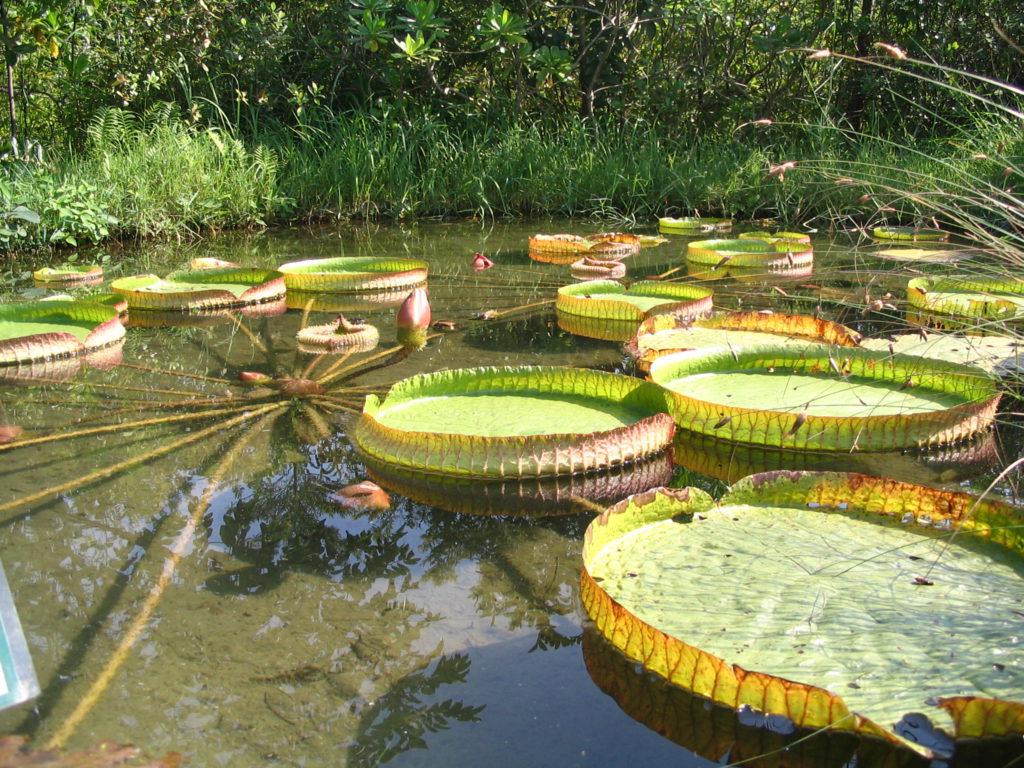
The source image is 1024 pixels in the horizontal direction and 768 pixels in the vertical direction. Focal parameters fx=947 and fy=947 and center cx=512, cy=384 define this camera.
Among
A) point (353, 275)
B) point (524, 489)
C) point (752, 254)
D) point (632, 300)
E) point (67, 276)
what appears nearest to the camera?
point (524, 489)

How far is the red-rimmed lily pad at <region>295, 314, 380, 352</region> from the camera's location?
10.5 ft

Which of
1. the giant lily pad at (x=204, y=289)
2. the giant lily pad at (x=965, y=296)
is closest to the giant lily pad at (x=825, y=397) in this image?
the giant lily pad at (x=965, y=296)

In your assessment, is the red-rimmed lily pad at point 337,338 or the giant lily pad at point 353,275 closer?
the red-rimmed lily pad at point 337,338

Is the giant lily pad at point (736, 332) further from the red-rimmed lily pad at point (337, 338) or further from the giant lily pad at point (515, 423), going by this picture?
the red-rimmed lily pad at point (337, 338)

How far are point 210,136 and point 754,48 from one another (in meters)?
4.92

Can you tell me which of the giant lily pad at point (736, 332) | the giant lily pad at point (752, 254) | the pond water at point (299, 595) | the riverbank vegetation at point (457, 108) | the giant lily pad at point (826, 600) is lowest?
the pond water at point (299, 595)

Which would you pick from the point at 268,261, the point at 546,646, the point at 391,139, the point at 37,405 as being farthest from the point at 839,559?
the point at 391,139

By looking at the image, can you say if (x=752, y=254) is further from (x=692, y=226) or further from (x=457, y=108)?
(x=457, y=108)

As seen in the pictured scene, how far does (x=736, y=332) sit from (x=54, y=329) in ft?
7.72

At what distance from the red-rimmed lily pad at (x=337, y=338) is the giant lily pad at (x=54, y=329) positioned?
2.13 ft

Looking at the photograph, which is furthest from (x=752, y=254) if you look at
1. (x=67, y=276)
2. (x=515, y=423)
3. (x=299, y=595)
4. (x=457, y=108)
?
(x=457, y=108)

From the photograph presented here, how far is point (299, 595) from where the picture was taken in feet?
5.45

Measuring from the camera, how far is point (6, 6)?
21.8 feet

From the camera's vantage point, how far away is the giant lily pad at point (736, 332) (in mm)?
2996
